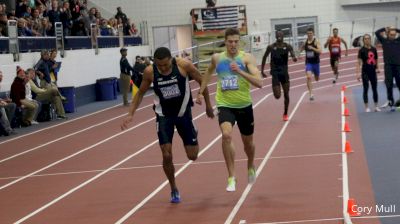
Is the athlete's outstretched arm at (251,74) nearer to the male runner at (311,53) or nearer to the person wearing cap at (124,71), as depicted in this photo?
the male runner at (311,53)

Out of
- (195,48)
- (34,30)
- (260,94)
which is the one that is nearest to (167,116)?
(34,30)

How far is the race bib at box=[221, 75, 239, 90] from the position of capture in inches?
477

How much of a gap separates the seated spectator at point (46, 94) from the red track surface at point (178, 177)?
9.46ft

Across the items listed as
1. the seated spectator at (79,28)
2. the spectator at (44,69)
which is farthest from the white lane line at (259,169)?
the seated spectator at (79,28)

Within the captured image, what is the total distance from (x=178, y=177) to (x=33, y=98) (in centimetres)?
1341

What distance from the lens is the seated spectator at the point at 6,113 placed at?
23236 mm

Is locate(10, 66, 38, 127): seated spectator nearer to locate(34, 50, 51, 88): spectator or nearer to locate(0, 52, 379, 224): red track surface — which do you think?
locate(0, 52, 379, 224): red track surface

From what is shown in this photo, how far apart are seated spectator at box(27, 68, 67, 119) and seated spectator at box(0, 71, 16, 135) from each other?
205 centimetres

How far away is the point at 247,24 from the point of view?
4859 centimetres

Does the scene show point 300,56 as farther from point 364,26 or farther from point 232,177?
point 232,177

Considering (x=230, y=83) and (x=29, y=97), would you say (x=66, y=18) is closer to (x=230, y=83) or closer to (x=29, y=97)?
(x=29, y=97)

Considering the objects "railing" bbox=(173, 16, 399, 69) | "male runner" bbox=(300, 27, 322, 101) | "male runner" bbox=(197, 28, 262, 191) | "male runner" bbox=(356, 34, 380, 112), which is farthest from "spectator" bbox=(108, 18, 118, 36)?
"male runner" bbox=(197, 28, 262, 191)

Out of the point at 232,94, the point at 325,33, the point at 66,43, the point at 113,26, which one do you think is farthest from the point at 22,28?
the point at 325,33

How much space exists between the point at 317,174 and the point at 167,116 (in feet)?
9.18
